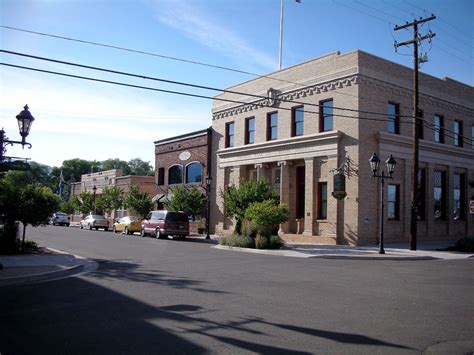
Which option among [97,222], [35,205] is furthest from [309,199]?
[97,222]

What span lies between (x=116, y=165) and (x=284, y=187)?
108 m

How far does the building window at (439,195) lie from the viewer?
29828mm

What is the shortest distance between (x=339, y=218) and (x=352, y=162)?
10.7ft

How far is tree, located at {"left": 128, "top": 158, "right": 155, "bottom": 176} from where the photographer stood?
132 meters

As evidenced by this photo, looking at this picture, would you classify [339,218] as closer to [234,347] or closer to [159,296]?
[159,296]

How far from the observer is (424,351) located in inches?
231

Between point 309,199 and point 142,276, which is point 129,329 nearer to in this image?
point 142,276

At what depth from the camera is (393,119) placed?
2716 centimetres

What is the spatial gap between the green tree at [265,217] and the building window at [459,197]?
14.8 metres

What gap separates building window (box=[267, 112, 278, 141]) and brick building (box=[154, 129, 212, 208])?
6.85 metres

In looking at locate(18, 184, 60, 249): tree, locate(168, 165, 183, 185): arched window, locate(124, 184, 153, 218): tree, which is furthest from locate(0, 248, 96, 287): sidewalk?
locate(124, 184, 153, 218): tree

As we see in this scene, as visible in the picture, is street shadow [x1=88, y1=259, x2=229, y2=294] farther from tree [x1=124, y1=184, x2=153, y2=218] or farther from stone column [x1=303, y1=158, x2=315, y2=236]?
tree [x1=124, y1=184, x2=153, y2=218]

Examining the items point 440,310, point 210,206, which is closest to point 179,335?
point 440,310

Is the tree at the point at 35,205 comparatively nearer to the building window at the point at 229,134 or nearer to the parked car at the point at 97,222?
the building window at the point at 229,134
